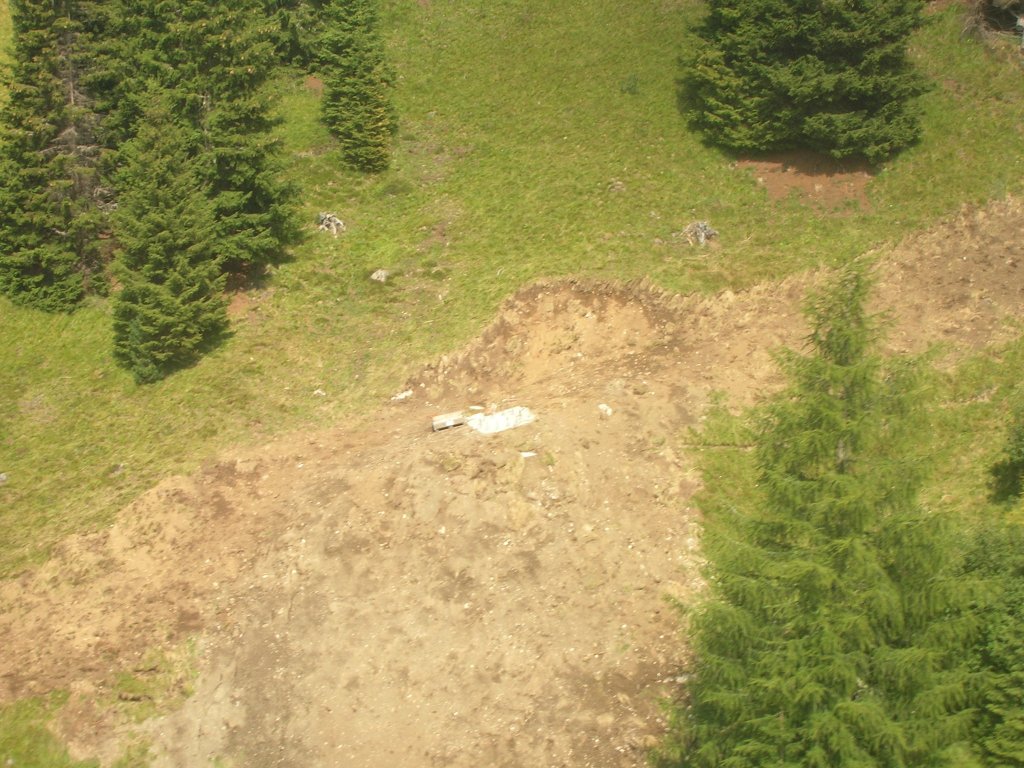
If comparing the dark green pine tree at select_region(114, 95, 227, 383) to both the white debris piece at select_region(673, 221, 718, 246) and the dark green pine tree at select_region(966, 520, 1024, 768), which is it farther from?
the dark green pine tree at select_region(966, 520, 1024, 768)

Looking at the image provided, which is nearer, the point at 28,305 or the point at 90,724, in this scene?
the point at 90,724

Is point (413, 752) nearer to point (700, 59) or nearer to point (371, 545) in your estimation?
point (371, 545)

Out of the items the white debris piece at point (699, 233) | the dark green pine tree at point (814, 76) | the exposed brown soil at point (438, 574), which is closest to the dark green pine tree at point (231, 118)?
the exposed brown soil at point (438, 574)

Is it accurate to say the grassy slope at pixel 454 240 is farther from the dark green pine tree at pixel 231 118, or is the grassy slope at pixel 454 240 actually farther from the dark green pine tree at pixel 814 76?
the dark green pine tree at pixel 231 118

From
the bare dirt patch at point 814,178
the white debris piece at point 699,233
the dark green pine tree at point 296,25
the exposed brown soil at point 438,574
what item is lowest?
the exposed brown soil at point 438,574

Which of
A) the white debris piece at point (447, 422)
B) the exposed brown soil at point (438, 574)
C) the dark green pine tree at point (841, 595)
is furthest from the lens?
the white debris piece at point (447, 422)

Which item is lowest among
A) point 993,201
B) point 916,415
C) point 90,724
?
point 90,724

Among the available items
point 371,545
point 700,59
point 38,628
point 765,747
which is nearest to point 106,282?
point 38,628

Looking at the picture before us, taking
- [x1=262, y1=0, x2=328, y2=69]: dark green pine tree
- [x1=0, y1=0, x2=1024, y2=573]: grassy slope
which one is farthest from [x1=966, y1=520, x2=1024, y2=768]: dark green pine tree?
[x1=262, y1=0, x2=328, y2=69]: dark green pine tree
